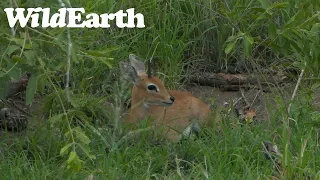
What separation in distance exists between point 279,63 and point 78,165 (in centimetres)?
334

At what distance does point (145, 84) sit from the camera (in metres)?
6.57

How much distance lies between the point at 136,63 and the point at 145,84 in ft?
0.73

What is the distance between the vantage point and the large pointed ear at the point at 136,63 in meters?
6.65

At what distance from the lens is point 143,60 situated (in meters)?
7.17

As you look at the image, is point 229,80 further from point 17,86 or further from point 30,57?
point 30,57

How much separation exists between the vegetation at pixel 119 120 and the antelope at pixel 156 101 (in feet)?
0.68

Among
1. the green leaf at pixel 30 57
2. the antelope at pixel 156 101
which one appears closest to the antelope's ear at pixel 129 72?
the antelope at pixel 156 101

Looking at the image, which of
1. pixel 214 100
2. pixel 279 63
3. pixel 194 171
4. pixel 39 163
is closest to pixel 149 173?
pixel 194 171

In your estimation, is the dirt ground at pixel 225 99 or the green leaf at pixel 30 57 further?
the dirt ground at pixel 225 99

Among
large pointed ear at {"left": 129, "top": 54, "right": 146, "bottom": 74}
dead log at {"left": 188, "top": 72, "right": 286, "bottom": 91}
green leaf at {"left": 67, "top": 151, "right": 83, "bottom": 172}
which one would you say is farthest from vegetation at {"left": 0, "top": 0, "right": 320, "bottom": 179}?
large pointed ear at {"left": 129, "top": 54, "right": 146, "bottom": 74}

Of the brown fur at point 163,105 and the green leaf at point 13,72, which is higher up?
the green leaf at point 13,72

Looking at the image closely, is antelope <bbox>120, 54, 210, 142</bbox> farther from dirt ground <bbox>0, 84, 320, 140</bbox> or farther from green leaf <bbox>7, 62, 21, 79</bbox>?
green leaf <bbox>7, 62, 21, 79</bbox>

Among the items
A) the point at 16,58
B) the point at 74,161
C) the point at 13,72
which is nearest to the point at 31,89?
the point at 13,72

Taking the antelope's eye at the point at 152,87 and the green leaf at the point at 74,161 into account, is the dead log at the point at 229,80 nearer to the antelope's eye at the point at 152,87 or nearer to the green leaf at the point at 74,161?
the antelope's eye at the point at 152,87
